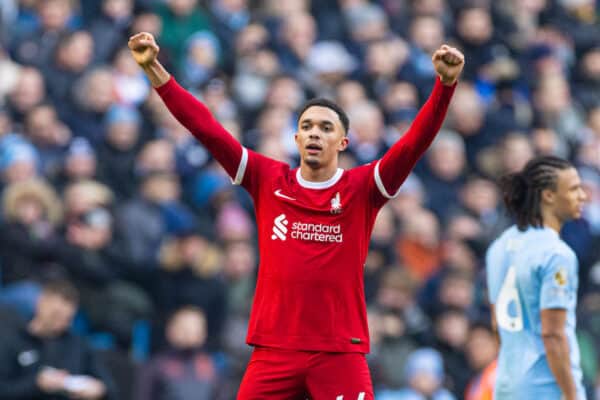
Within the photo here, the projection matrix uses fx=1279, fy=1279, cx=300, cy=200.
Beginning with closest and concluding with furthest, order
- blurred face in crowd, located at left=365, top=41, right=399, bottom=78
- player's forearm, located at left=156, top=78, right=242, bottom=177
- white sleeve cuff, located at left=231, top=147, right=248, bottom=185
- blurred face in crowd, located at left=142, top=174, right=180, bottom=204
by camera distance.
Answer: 1. player's forearm, located at left=156, top=78, right=242, bottom=177
2. white sleeve cuff, located at left=231, top=147, right=248, bottom=185
3. blurred face in crowd, located at left=142, top=174, right=180, bottom=204
4. blurred face in crowd, located at left=365, top=41, right=399, bottom=78

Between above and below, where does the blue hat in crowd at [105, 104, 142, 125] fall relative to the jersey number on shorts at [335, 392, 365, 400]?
above

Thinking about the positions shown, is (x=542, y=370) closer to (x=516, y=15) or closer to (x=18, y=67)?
(x=18, y=67)

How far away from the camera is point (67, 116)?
12.1m

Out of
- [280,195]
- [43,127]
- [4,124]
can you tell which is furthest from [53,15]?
[280,195]

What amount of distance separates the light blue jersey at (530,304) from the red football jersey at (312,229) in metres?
0.96

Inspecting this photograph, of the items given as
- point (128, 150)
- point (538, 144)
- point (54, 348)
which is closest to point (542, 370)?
point (54, 348)

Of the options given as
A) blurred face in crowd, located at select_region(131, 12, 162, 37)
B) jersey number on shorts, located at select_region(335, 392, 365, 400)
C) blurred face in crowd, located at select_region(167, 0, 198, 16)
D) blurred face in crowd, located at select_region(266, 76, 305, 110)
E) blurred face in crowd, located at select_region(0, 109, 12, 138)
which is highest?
blurred face in crowd, located at select_region(167, 0, 198, 16)

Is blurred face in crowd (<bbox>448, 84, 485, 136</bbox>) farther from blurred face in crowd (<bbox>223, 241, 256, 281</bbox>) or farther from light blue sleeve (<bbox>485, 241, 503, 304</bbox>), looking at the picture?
light blue sleeve (<bbox>485, 241, 503, 304</bbox>)

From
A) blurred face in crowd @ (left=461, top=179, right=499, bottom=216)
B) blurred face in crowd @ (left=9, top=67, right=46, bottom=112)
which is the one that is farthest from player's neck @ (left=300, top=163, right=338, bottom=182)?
blurred face in crowd @ (left=461, top=179, right=499, bottom=216)

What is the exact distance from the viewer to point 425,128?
6422 mm

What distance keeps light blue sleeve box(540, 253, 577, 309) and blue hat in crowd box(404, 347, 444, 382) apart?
4312mm

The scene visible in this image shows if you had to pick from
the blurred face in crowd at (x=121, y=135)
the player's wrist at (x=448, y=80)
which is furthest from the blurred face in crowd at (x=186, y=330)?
the player's wrist at (x=448, y=80)

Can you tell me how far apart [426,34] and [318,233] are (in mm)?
9621

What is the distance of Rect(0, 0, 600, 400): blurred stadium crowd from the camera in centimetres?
1058
